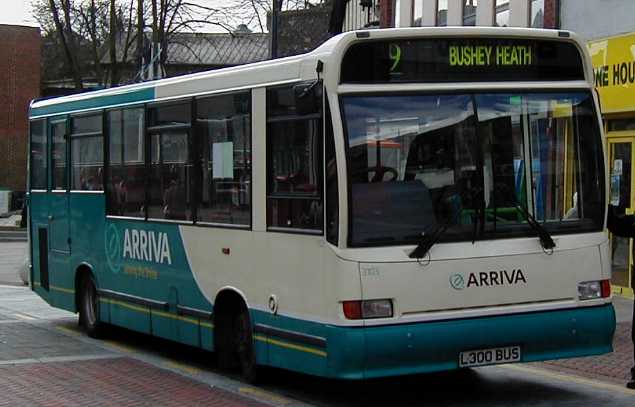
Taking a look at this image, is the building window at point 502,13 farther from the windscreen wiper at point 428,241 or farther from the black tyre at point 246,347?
the windscreen wiper at point 428,241

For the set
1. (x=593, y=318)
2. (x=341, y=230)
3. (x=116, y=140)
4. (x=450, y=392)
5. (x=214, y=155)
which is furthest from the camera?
(x=116, y=140)

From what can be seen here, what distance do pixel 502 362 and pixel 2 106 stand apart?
2295 inches

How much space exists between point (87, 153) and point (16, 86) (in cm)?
5232

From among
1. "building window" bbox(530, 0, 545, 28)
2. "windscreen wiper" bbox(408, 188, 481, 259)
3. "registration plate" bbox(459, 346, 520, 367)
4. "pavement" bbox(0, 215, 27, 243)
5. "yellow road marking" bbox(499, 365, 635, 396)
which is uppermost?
"building window" bbox(530, 0, 545, 28)

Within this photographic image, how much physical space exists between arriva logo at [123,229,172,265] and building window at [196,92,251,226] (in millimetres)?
830

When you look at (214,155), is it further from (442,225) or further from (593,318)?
(593,318)

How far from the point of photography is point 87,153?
13164 millimetres

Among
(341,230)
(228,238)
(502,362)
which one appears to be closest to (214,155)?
(228,238)

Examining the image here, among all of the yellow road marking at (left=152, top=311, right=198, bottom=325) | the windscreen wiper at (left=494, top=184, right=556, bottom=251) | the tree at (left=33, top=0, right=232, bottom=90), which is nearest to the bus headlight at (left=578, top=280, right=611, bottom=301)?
the windscreen wiper at (left=494, top=184, right=556, bottom=251)

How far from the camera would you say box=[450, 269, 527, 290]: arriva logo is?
26.5 feet

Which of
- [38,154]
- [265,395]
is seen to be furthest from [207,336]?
[38,154]

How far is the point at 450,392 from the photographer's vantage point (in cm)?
927

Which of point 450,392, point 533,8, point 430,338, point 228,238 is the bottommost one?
point 450,392

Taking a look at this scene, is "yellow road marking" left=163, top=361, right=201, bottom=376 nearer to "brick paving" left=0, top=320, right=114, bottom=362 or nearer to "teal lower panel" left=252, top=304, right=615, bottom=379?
"brick paving" left=0, top=320, right=114, bottom=362
